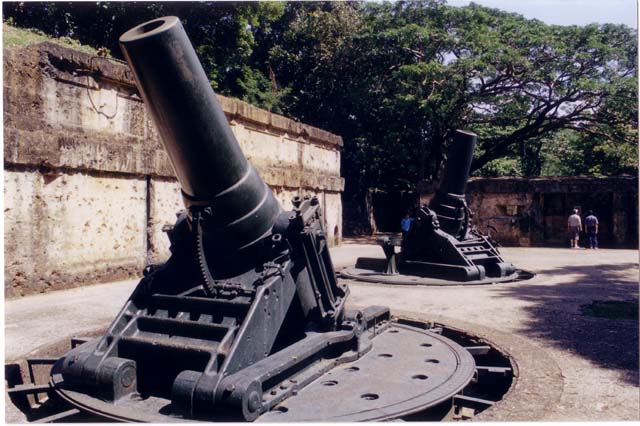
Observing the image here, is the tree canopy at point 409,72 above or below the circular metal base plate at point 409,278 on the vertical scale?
above

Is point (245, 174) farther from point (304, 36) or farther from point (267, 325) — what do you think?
point (304, 36)

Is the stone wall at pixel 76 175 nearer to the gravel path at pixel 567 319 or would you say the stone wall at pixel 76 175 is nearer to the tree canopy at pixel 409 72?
the gravel path at pixel 567 319

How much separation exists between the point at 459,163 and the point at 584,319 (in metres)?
4.64

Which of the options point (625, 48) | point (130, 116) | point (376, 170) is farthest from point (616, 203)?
point (130, 116)

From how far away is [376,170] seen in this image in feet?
84.7

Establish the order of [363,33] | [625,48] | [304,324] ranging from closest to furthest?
[304,324] < [625,48] < [363,33]

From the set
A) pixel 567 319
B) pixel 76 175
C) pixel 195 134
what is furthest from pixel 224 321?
pixel 76 175

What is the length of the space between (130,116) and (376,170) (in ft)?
55.2

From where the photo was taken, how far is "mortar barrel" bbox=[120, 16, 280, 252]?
3.11 meters

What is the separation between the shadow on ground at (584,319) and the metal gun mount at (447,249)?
846mm

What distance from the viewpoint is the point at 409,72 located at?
60.7ft

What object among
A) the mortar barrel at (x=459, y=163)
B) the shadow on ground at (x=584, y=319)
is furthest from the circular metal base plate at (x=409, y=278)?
the mortar barrel at (x=459, y=163)

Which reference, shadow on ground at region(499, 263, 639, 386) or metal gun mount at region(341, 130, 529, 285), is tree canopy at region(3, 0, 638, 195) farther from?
shadow on ground at region(499, 263, 639, 386)

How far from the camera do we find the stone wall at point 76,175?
7.92 metres
